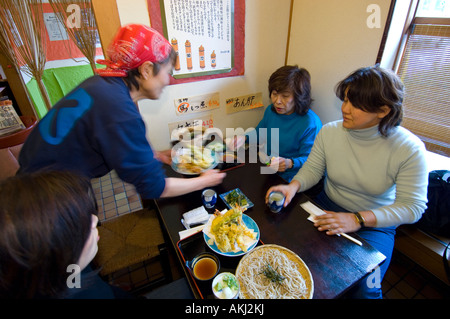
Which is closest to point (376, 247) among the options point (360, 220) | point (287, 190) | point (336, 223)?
point (360, 220)

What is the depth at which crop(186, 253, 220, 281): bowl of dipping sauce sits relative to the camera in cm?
90

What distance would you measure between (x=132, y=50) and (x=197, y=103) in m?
0.97

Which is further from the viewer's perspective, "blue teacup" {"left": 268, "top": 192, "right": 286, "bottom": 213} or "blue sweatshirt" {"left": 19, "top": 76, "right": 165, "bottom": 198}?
"blue teacup" {"left": 268, "top": 192, "right": 286, "bottom": 213}

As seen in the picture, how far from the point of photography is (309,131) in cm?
177

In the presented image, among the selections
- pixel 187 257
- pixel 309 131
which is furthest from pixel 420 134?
pixel 187 257

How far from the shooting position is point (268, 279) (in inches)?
35.3

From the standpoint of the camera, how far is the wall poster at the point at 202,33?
59.0 inches

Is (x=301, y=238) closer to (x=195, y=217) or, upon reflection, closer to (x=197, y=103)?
(x=195, y=217)

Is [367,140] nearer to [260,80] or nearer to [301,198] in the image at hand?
[301,198]

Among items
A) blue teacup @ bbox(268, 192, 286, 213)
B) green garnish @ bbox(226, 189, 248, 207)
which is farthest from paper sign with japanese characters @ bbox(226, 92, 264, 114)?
blue teacup @ bbox(268, 192, 286, 213)

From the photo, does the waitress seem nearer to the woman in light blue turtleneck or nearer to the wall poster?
the wall poster

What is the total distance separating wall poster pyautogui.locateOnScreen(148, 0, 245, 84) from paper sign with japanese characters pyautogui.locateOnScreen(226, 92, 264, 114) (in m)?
0.25

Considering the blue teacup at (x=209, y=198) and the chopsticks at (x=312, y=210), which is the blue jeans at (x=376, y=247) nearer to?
the chopsticks at (x=312, y=210)

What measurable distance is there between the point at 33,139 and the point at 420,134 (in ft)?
7.92
